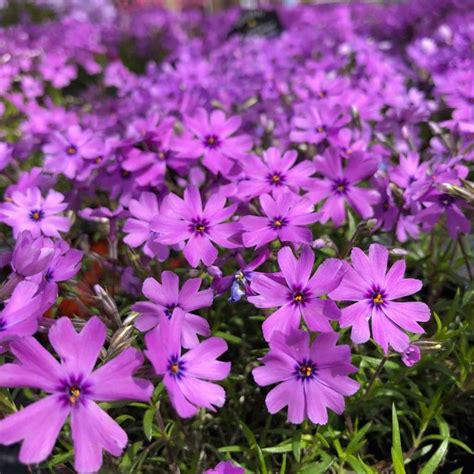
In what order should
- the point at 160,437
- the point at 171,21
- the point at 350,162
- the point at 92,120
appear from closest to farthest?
the point at 160,437
the point at 350,162
the point at 92,120
the point at 171,21

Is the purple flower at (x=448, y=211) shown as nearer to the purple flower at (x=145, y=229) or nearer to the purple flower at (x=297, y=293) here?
the purple flower at (x=297, y=293)

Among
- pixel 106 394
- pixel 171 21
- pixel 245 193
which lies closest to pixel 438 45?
pixel 245 193

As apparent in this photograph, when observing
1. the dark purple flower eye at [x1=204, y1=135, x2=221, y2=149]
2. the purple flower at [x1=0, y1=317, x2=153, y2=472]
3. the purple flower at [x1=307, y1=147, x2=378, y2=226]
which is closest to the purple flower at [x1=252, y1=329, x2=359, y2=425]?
the purple flower at [x1=0, y1=317, x2=153, y2=472]

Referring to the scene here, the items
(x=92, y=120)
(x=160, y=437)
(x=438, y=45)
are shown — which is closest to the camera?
(x=160, y=437)

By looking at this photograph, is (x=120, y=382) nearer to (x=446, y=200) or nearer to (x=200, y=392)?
(x=200, y=392)

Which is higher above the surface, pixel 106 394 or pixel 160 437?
pixel 106 394

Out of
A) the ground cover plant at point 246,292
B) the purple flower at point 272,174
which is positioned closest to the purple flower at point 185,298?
the ground cover plant at point 246,292

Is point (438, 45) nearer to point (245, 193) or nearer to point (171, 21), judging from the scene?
point (245, 193)
